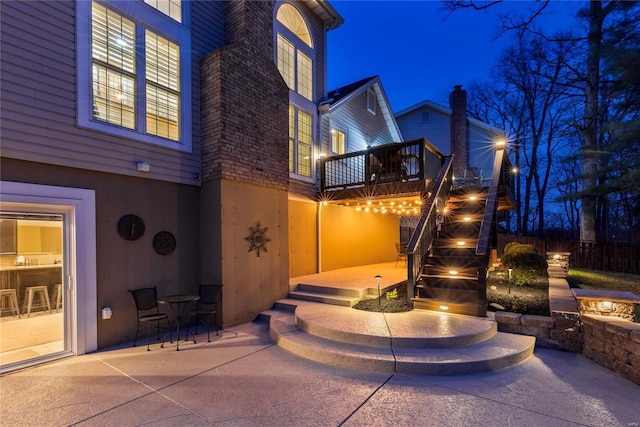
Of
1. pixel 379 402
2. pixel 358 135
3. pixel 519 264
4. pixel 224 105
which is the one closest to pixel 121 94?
pixel 224 105

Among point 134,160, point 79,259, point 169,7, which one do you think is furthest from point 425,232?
point 169,7

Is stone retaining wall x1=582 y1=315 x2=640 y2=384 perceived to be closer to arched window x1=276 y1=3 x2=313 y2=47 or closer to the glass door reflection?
the glass door reflection

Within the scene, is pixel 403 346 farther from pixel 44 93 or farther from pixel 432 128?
pixel 432 128

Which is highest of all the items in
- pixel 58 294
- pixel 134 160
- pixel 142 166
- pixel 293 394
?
pixel 134 160

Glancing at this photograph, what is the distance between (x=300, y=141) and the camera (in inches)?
354

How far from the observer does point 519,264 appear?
278 inches

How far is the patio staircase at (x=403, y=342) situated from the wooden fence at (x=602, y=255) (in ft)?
30.6

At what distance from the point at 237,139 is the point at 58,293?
430 cm

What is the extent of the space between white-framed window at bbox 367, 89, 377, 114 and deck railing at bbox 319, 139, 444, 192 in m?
3.13

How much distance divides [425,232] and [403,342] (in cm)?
278

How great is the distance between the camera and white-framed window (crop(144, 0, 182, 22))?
566 cm

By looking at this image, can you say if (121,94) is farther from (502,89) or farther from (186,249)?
(502,89)

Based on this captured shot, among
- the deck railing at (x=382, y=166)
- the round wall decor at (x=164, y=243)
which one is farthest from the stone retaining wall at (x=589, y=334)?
the round wall decor at (x=164, y=243)

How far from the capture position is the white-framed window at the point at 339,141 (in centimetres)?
1033
